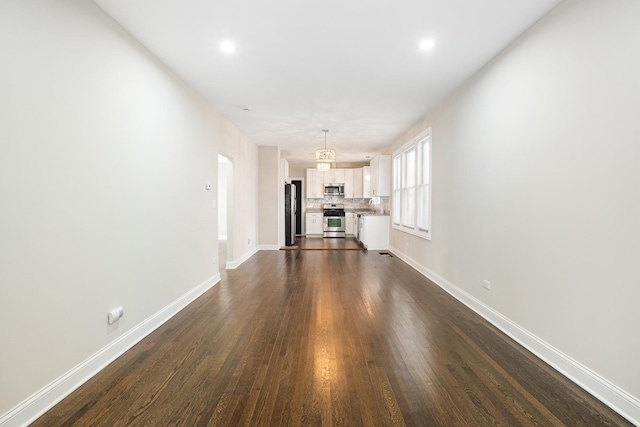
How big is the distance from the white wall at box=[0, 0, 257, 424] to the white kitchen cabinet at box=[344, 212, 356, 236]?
314 inches

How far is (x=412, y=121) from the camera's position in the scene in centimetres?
550

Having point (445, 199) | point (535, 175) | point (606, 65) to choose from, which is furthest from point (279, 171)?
point (606, 65)

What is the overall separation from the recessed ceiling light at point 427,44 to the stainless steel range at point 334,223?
7879 mm

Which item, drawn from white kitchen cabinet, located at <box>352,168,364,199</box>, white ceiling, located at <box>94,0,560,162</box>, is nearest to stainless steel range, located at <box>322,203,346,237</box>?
white kitchen cabinet, located at <box>352,168,364,199</box>

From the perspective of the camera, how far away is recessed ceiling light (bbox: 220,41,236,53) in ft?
9.17

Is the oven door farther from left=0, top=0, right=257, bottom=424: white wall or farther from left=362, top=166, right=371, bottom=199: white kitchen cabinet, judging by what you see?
left=0, top=0, right=257, bottom=424: white wall

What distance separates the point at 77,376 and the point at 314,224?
917cm

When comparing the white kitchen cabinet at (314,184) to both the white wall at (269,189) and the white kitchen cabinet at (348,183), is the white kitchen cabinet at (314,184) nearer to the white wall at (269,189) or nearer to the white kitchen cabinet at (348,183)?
the white kitchen cabinet at (348,183)

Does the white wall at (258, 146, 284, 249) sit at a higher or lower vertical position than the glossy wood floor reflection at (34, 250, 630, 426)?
higher

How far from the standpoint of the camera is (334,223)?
10570 millimetres

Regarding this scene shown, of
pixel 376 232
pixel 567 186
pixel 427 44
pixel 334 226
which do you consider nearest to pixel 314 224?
pixel 334 226

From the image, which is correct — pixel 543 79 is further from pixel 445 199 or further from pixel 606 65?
pixel 445 199

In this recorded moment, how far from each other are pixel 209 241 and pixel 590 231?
4239 mm

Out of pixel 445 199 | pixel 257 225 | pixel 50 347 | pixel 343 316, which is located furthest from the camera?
pixel 257 225
